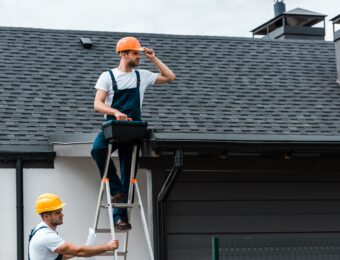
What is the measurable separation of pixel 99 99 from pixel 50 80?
14.1 feet

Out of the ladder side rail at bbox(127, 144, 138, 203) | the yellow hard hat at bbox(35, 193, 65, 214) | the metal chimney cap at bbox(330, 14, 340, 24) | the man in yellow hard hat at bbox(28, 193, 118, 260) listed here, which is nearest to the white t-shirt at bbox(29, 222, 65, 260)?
the man in yellow hard hat at bbox(28, 193, 118, 260)

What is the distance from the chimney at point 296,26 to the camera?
68.2ft

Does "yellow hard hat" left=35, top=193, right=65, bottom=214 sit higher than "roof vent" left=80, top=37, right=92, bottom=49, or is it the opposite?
"roof vent" left=80, top=37, right=92, bottom=49

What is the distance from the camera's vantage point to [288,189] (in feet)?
44.1

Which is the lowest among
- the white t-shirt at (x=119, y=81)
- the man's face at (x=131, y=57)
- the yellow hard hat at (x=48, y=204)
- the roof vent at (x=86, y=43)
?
the yellow hard hat at (x=48, y=204)

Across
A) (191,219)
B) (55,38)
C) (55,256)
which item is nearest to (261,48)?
(55,38)

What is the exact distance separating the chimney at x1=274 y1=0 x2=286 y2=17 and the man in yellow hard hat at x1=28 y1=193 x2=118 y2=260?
564 inches

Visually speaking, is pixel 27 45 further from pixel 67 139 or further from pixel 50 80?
pixel 67 139

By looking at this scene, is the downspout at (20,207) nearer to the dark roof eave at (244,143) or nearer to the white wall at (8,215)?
the white wall at (8,215)

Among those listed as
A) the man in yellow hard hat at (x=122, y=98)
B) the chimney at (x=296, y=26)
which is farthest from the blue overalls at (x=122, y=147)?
the chimney at (x=296, y=26)

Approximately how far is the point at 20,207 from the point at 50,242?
4205mm

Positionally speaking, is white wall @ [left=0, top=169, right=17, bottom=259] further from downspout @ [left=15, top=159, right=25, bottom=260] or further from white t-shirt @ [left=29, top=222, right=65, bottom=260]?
white t-shirt @ [left=29, top=222, right=65, bottom=260]

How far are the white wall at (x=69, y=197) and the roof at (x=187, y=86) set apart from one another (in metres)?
0.46

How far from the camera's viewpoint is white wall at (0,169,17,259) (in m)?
12.5
